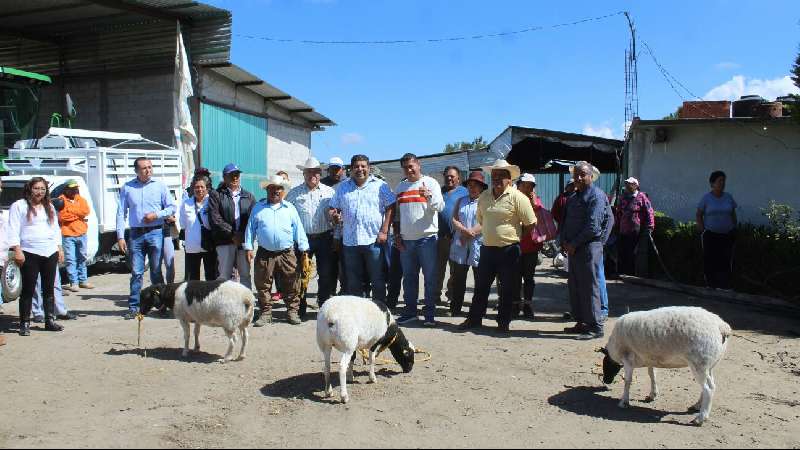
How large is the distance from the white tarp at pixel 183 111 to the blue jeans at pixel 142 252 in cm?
941

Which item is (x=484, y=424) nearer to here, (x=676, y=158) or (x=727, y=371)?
(x=727, y=371)

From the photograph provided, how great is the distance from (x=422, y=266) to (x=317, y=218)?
1.59 meters

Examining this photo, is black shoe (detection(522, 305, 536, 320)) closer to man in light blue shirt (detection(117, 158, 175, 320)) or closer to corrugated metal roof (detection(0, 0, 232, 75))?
man in light blue shirt (detection(117, 158, 175, 320))

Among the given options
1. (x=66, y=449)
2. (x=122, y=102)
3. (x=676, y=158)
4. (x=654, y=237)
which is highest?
(x=122, y=102)

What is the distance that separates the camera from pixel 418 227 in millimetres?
8391

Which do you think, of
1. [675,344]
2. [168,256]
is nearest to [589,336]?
[675,344]

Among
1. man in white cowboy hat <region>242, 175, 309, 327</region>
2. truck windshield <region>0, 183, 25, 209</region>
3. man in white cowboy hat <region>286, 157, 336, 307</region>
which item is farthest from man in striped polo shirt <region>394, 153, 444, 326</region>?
truck windshield <region>0, 183, 25, 209</region>

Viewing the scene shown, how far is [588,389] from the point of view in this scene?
608 cm

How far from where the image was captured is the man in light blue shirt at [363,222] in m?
8.43

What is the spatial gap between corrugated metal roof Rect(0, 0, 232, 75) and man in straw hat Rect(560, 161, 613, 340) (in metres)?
12.9

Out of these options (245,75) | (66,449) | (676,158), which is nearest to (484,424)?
(66,449)

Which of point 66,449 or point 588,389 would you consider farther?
point 588,389

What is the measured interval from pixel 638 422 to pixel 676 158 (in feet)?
35.4

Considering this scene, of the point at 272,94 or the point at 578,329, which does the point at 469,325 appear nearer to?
the point at 578,329
